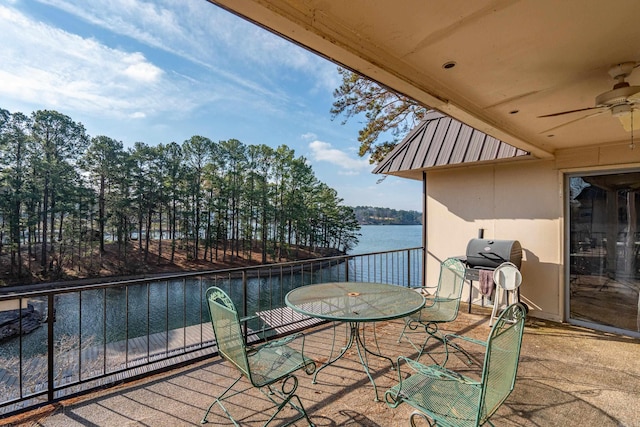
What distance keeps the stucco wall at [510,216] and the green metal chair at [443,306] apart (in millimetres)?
1823

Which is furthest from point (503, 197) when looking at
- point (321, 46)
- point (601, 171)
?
point (321, 46)

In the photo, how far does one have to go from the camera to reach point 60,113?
61.1ft

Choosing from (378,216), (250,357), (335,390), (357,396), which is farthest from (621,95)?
(378,216)

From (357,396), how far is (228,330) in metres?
1.20

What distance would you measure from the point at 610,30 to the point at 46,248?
25.3 meters

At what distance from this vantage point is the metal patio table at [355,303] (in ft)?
7.25

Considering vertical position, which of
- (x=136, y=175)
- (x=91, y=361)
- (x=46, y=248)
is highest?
(x=136, y=175)

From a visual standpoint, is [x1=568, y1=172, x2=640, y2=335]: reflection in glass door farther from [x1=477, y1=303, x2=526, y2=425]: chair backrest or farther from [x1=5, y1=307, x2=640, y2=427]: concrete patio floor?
[x1=477, y1=303, x2=526, y2=425]: chair backrest

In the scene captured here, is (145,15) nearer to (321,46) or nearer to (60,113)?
(321,46)

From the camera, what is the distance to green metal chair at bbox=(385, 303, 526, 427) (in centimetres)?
138

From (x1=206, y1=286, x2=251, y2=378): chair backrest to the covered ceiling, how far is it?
1648 millimetres

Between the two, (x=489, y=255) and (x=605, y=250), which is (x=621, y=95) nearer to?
(x=489, y=255)

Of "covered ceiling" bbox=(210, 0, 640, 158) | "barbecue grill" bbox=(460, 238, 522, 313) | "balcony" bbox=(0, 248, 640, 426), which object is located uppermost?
"covered ceiling" bbox=(210, 0, 640, 158)

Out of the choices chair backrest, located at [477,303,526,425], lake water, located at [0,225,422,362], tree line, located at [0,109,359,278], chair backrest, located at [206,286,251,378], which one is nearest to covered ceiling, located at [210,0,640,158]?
chair backrest, located at [477,303,526,425]
